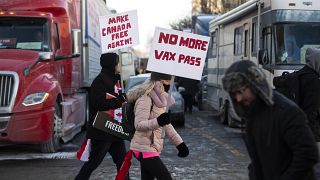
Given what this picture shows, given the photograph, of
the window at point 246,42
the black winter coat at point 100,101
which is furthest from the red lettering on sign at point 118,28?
the window at point 246,42

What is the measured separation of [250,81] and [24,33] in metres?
8.24

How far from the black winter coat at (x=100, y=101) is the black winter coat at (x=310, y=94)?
2.13 meters

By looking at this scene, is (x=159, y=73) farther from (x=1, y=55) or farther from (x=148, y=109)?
(x=1, y=55)

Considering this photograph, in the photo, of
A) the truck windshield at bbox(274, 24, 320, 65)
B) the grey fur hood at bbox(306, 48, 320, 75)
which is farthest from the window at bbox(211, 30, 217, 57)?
the grey fur hood at bbox(306, 48, 320, 75)

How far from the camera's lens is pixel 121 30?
835 centimetres

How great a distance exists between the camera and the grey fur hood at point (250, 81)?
3168mm

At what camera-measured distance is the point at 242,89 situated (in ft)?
10.4

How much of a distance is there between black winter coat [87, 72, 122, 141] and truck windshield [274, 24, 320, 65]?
554cm

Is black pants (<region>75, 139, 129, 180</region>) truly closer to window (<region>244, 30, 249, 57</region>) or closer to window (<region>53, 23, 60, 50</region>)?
window (<region>53, 23, 60, 50</region>)

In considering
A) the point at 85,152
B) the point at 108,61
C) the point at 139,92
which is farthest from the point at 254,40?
the point at 139,92

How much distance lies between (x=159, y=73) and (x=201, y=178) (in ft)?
9.73

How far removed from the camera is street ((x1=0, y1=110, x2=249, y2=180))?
8227mm

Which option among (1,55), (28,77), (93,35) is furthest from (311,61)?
(93,35)

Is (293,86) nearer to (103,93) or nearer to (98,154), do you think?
(103,93)
